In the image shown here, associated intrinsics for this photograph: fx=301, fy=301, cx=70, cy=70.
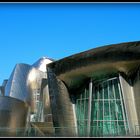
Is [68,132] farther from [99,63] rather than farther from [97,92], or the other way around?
[99,63]

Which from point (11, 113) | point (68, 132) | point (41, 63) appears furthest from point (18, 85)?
point (68, 132)

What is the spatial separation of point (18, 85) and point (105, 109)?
1048 inches

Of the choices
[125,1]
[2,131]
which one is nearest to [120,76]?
[2,131]

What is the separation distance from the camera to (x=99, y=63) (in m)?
25.9

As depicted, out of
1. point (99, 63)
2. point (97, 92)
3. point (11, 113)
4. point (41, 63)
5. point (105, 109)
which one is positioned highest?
point (41, 63)

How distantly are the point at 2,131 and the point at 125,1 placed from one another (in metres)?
19.9

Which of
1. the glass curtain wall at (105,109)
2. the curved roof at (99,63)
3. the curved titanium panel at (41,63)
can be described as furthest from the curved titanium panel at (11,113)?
the curved titanium panel at (41,63)

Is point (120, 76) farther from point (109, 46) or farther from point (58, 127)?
point (58, 127)

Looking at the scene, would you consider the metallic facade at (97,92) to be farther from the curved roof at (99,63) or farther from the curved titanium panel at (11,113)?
the curved titanium panel at (11,113)

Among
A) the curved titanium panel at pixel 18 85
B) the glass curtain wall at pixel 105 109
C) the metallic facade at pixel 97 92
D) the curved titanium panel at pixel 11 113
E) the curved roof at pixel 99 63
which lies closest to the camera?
the curved roof at pixel 99 63

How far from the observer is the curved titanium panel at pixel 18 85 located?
1976 inches

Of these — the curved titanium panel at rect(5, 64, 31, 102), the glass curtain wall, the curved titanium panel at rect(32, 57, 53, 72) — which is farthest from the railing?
the curved titanium panel at rect(32, 57, 53, 72)

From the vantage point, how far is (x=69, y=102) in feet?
92.8

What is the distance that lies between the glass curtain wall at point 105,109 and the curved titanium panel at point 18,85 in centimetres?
2404
